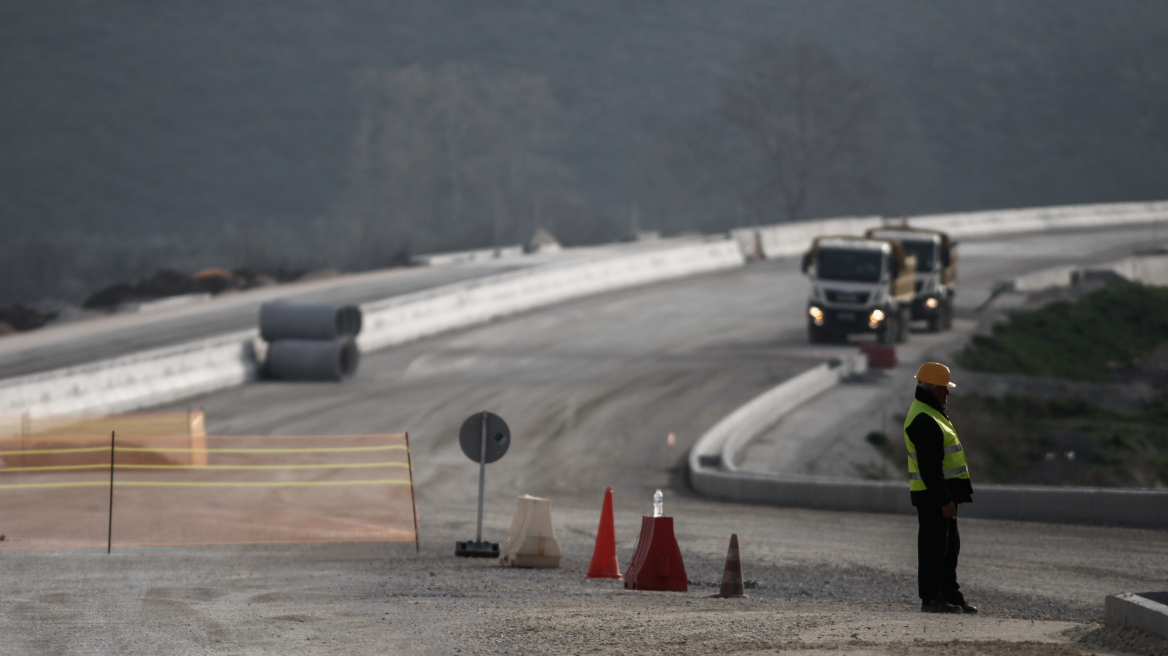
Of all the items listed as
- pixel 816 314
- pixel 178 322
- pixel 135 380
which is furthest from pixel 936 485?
pixel 178 322

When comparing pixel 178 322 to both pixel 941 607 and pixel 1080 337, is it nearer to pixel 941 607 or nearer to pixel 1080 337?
pixel 941 607

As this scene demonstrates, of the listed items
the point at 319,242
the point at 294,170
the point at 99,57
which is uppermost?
the point at 99,57

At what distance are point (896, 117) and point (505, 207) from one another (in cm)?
4057

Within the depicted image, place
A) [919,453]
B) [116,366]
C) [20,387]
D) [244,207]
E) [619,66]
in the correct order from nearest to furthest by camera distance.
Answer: [919,453], [20,387], [116,366], [244,207], [619,66]

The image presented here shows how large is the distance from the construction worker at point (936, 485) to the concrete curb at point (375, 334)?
16.4 meters

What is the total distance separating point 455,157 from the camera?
101250 millimetres

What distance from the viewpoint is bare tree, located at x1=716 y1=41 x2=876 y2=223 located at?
8581cm

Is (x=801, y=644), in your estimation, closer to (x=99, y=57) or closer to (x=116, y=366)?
(x=116, y=366)

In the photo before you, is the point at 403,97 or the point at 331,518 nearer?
the point at 331,518

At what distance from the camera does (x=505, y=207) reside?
103 metres

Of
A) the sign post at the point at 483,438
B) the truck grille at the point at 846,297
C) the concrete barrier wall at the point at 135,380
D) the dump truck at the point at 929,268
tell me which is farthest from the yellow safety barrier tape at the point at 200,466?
the dump truck at the point at 929,268

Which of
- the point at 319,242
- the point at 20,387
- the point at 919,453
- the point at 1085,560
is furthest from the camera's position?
the point at 319,242

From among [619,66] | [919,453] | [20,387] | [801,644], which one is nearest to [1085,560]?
[919,453]

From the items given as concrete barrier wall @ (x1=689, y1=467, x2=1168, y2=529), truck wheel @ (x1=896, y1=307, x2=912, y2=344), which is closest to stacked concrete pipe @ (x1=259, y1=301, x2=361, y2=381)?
concrete barrier wall @ (x1=689, y1=467, x2=1168, y2=529)
